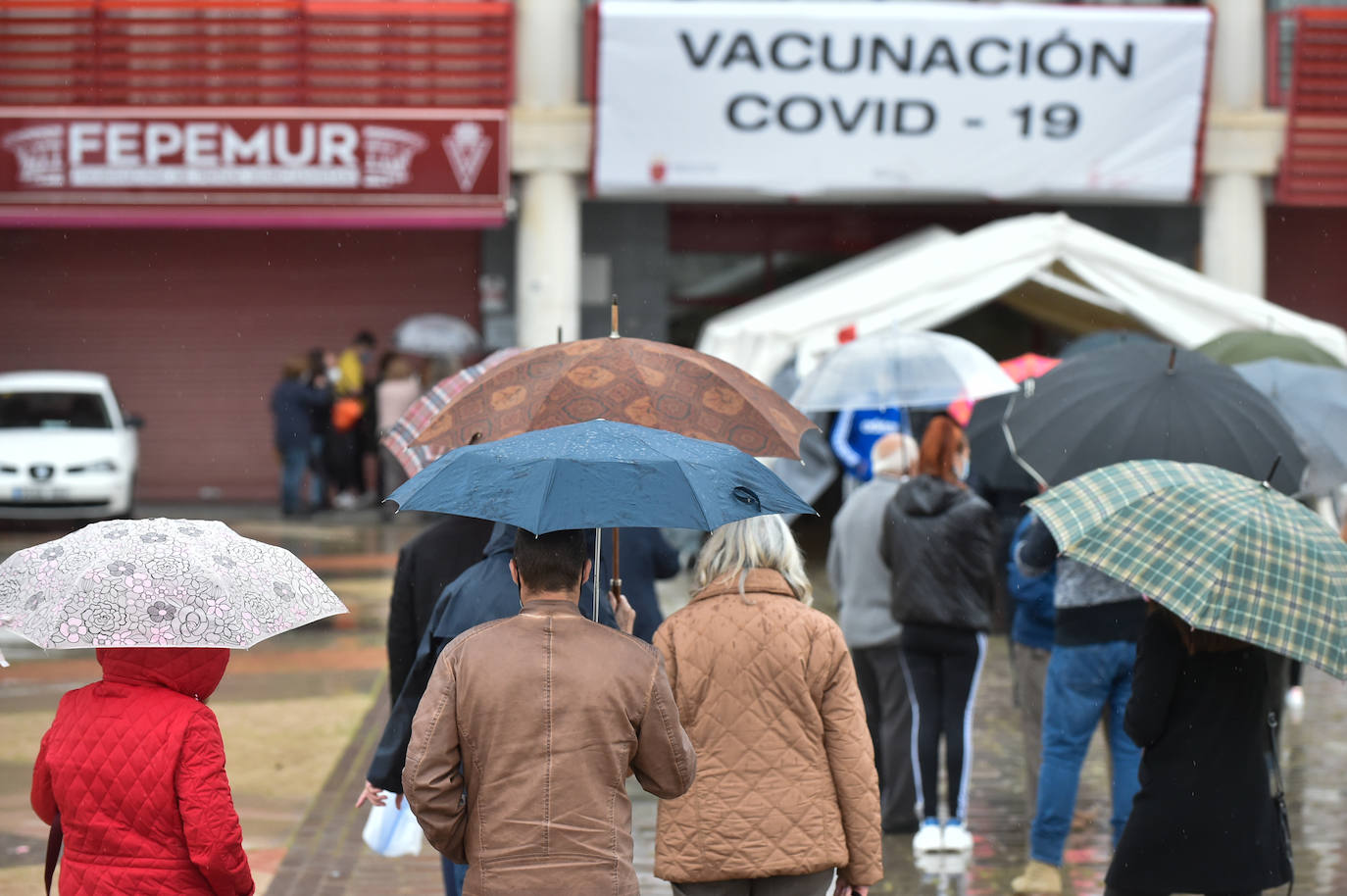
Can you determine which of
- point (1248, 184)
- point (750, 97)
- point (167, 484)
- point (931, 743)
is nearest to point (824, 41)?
point (750, 97)

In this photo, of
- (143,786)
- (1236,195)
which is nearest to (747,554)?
(143,786)

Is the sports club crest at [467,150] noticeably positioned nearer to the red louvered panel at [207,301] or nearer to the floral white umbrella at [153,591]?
the red louvered panel at [207,301]

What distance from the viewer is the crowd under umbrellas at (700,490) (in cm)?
367

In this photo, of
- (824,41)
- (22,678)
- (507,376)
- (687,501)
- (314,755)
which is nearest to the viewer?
(687,501)

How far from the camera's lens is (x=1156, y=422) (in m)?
5.85

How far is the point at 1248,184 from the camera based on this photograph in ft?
65.7

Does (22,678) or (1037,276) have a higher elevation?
(1037,276)

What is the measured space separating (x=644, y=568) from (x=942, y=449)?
1.72 m

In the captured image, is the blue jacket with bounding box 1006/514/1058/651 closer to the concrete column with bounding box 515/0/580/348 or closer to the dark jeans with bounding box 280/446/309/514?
the concrete column with bounding box 515/0/580/348

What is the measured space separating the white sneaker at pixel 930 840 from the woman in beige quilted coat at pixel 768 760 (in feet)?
8.99

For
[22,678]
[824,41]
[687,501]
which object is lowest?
[22,678]

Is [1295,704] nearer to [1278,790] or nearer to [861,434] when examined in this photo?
[861,434]

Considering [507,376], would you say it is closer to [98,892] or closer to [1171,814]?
[98,892]

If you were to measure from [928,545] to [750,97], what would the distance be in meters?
12.9
